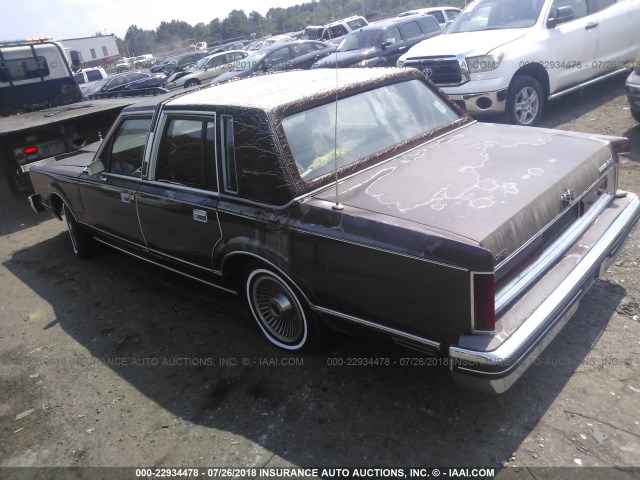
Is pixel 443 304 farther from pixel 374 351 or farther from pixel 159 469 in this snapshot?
pixel 159 469

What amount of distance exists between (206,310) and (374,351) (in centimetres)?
155

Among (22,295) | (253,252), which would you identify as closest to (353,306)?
(253,252)

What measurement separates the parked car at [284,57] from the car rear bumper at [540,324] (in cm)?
1229

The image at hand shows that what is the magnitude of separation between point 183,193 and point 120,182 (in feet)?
3.11

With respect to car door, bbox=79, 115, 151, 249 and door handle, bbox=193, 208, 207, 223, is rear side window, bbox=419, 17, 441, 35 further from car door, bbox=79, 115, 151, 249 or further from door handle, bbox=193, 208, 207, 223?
door handle, bbox=193, 208, 207, 223

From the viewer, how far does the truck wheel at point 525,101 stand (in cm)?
675

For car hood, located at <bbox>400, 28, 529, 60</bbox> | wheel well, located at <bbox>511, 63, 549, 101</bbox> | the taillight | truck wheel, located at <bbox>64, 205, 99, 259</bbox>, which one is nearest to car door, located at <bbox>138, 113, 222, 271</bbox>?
truck wheel, located at <bbox>64, 205, 99, 259</bbox>

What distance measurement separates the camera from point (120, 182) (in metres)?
4.30

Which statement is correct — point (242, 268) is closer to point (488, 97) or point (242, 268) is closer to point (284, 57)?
point (488, 97)

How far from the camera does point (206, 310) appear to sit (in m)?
4.30

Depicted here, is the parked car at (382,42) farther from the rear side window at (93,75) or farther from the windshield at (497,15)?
the rear side window at (93,75)

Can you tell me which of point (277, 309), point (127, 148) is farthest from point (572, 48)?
point (277, 309)

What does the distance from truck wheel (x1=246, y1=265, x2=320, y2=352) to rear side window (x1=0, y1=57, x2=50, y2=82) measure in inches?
309

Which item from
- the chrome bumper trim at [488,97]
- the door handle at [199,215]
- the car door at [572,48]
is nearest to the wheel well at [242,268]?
the door handle at [199,215]
